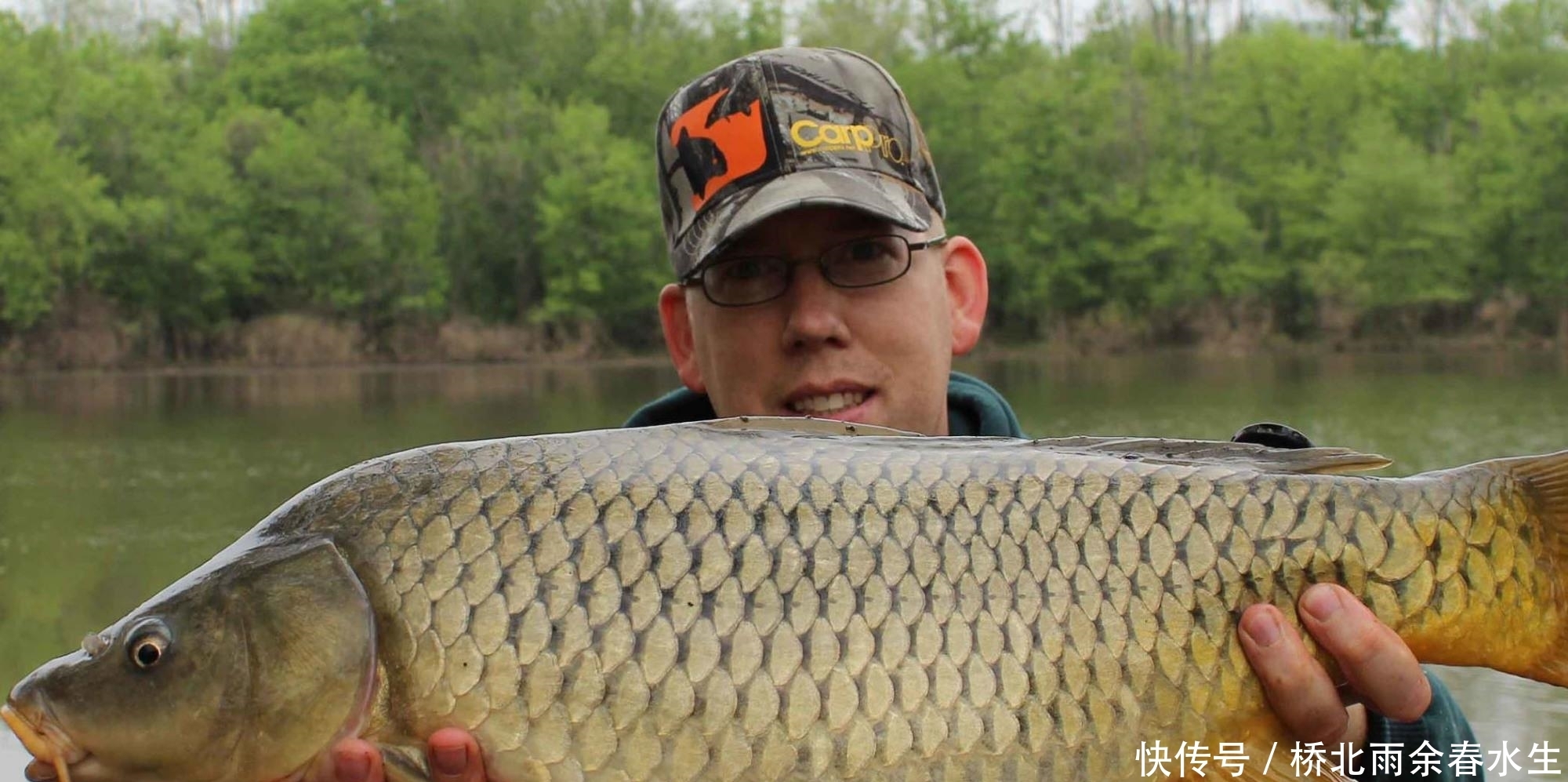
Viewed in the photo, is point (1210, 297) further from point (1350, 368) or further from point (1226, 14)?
point (1226, 14)

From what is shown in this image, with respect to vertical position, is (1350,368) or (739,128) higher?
(739,128)

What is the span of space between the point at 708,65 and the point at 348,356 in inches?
460

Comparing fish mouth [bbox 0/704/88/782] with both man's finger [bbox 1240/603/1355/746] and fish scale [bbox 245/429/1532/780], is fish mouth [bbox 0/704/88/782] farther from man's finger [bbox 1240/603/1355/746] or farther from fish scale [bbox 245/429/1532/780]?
man's finger [bbox 1240/603/1355/746]

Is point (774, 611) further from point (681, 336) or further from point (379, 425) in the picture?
point (379, 425)

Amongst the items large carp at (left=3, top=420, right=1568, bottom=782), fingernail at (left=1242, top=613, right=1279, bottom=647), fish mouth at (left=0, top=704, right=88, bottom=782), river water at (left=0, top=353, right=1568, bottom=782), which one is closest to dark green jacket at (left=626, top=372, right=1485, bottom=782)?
large carp at (left=3, top=420, right=1568, bottom=782)

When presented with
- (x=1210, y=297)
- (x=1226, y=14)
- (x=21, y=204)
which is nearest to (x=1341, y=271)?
(x=1210, y=297)

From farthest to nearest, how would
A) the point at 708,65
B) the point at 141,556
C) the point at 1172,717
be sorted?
the point at 708,65
the point at 141,556
the point at 1172,717

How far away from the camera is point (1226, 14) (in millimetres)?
40000

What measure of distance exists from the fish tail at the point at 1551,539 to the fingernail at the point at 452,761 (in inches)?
42.6

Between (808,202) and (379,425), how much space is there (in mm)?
15181

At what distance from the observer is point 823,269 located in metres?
2.31

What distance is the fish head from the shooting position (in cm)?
149

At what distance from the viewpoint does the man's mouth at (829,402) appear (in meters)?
2.31

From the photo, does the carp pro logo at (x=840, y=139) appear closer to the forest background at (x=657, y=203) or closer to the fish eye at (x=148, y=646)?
the fish eye at (x=148, y=646)
